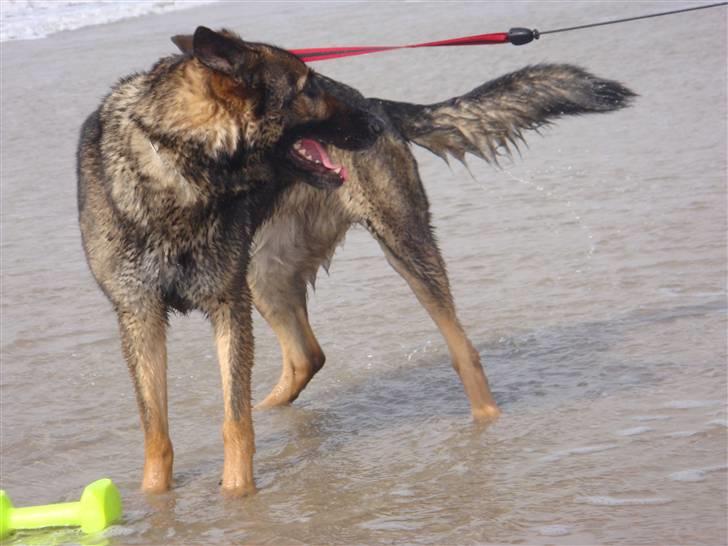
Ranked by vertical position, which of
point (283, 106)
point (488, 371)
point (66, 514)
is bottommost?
point (488, 371)

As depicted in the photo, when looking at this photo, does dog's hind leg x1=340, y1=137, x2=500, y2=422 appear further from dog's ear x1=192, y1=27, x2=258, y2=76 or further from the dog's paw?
dog's ear x1=192, y1=27, x2=258, y2=76

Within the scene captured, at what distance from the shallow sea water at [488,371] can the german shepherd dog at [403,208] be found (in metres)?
0.27

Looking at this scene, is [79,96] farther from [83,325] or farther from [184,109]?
[184,109]

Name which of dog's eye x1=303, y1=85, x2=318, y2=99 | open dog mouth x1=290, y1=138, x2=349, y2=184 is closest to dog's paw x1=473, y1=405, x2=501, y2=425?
open dog mouth x1=290, y1=138, x2=349, y2=184

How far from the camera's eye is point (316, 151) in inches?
191

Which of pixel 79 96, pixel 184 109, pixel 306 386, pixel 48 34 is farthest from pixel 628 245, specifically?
pixel 48 34

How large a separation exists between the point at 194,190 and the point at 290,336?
1.43 metres

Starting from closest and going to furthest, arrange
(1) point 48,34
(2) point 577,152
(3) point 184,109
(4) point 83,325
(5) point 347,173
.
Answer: (3) point 184,109 < (5) point 347,173 < (4) point 83,325 < (2) point 577,152 < (1) point 48,34

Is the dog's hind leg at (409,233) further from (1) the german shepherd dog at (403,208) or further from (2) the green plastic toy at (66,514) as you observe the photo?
(2) the green plastic toy at (66,514)

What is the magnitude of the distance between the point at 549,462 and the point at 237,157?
5.37 ft

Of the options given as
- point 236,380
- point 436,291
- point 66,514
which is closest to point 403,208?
point 436,291

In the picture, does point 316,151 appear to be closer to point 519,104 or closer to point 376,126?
point 376,126

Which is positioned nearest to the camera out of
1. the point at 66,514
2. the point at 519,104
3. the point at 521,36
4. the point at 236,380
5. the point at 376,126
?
the point at 66,514

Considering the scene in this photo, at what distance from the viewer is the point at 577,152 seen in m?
9.83
